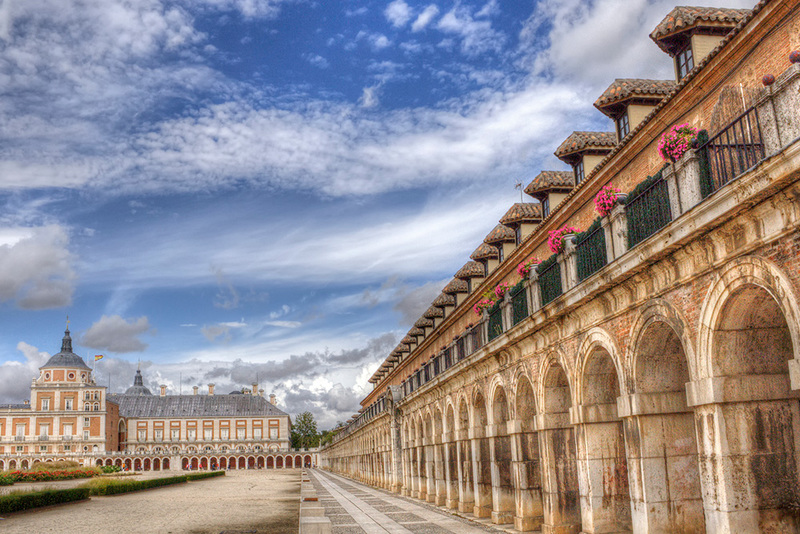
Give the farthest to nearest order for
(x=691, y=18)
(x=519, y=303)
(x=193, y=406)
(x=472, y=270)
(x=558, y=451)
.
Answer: (x=193, y=406) → (x=472, y=270) → (x=519, y=303) → (x=558, y=451) → (x=691, y=18)

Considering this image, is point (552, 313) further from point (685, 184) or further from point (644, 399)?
point (685, 184)

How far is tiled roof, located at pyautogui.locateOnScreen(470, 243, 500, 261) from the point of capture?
29.8 m

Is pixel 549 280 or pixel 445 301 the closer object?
pixel 549 280

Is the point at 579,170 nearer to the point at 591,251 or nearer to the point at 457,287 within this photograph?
the point at 591,251

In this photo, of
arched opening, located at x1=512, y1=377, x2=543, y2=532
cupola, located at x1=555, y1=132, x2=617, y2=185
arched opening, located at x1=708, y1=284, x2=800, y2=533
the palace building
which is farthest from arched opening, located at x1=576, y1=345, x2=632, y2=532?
the palace building

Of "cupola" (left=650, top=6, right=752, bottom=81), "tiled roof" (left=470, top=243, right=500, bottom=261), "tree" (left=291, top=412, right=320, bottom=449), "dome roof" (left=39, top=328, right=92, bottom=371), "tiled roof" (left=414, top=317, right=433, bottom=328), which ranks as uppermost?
"dome roof" (left=39, top=328, right=92, bottom=371)

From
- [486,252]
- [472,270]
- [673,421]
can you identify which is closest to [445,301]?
[472,270]

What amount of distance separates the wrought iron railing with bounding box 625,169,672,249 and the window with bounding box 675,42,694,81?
507 centimetres

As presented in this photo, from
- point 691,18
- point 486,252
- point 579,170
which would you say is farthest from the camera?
point 486,252

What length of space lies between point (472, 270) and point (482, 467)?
13571 millimetres

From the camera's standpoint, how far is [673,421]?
10.6 m

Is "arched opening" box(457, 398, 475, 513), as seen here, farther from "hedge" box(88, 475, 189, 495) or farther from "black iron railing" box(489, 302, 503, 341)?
"hedge" box(88, 475, 189, 495)

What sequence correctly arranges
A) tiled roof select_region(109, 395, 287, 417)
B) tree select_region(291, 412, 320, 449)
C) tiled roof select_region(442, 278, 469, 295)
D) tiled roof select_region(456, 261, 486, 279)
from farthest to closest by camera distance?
tree select_region(291, 412, 320, 449), tiled roof select_region(109, 395, 287, 417), tiled roof select_region(442, 278, 469, 295), tiled roof select_region(456, 261, 486, 279)

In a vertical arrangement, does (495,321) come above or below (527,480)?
above
